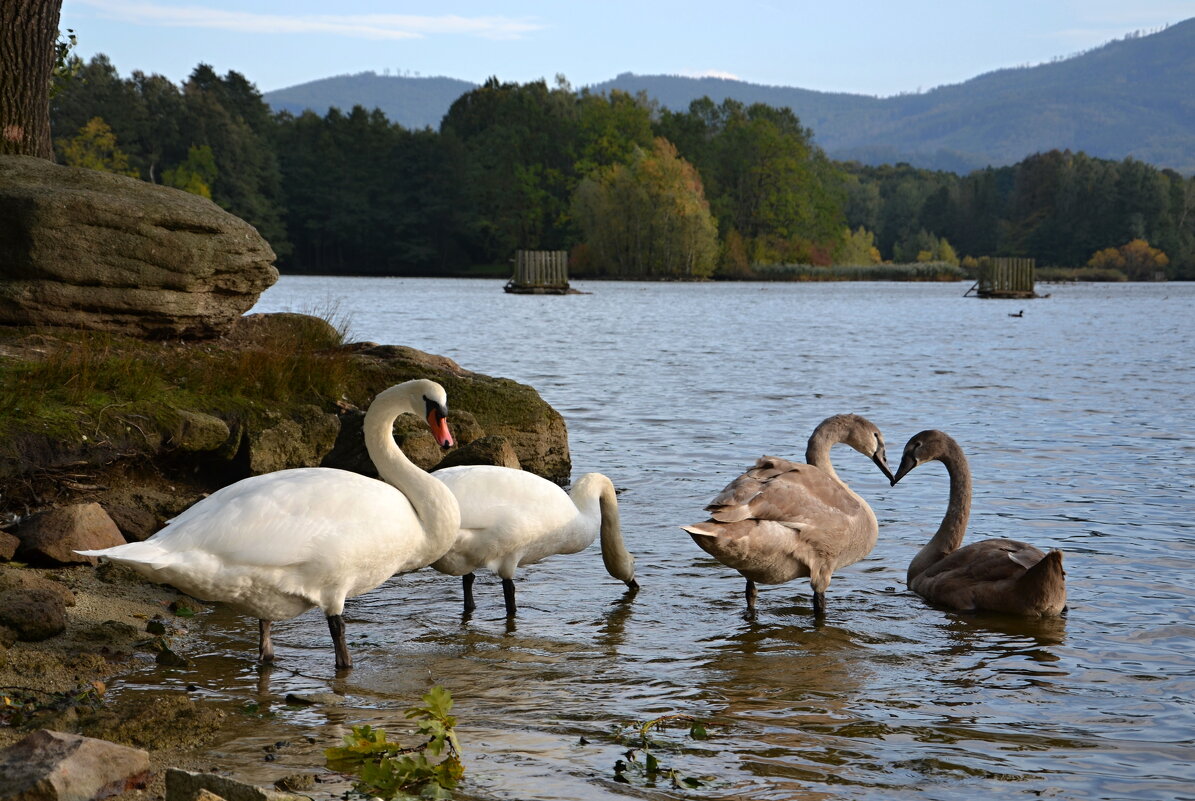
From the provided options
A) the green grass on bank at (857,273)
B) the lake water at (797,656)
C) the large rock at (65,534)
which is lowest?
the lake water at (797,656)

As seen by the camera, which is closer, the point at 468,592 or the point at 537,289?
the point at 468,592

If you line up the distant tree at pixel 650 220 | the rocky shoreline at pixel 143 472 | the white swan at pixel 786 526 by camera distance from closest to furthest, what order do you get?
the rocky shoreline at pixel 143 472
the white swan at pixel 786 526
the distant tree at pixel 650 220

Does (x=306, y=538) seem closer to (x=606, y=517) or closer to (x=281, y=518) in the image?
(x=281, y=518)

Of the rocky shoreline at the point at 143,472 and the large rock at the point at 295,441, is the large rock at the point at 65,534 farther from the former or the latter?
the large rock at the point at 295,441

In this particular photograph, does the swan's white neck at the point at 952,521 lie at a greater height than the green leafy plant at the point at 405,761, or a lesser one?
greater

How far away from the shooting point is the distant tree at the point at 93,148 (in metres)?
86.3

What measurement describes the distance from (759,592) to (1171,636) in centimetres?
240

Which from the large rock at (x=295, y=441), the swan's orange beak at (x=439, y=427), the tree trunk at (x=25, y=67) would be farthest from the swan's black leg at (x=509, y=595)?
the tree trunk at (x=25, y=67)

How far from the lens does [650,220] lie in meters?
92.2

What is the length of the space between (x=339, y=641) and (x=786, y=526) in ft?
8.22

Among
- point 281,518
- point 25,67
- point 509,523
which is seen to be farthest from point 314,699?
point 25,67

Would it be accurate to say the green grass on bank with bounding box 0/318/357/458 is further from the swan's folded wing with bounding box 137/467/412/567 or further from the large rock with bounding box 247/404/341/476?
the swan's folded wing with bounding box 137/467/412/567

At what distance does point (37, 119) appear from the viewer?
1144 centimetres

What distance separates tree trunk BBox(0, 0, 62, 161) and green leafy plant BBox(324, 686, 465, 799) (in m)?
8.92
